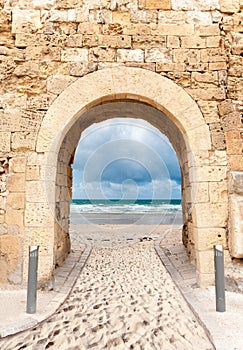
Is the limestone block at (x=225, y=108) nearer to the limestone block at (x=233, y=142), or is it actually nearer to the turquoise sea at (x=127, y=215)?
the limestone block at (x=233, y=142)

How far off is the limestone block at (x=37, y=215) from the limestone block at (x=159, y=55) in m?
2.76

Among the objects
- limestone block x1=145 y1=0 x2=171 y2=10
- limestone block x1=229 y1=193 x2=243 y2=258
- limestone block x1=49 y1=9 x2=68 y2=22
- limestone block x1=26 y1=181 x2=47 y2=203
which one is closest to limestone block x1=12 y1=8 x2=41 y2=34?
limestone block x1=49 y1=9 x2=68 y2=22

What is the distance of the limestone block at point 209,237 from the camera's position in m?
3.47

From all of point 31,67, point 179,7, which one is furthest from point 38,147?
point 179,7

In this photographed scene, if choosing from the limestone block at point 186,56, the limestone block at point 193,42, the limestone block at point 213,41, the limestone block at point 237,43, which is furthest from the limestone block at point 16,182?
the limestone block at point 237,43

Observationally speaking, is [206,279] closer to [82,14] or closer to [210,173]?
[210,173]

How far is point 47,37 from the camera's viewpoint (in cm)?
383

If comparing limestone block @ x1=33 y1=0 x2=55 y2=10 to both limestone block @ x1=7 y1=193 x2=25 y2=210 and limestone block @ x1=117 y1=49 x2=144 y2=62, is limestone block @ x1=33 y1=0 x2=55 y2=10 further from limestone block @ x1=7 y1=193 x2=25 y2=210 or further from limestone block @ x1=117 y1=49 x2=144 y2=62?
limestone block @ x1=7 y1=193 x2=25 y2=210

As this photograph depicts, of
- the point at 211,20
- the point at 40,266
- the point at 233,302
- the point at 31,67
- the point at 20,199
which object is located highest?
the point at 211,20

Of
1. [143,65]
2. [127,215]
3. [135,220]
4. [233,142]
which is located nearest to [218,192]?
[233,142]

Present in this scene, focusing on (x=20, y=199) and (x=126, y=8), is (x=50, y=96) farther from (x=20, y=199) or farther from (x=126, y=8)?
(x=126, y=8)

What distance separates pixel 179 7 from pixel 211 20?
0.56 m

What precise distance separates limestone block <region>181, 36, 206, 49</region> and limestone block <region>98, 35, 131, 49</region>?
2.87 ft

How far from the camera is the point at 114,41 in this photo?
12.6 feet
